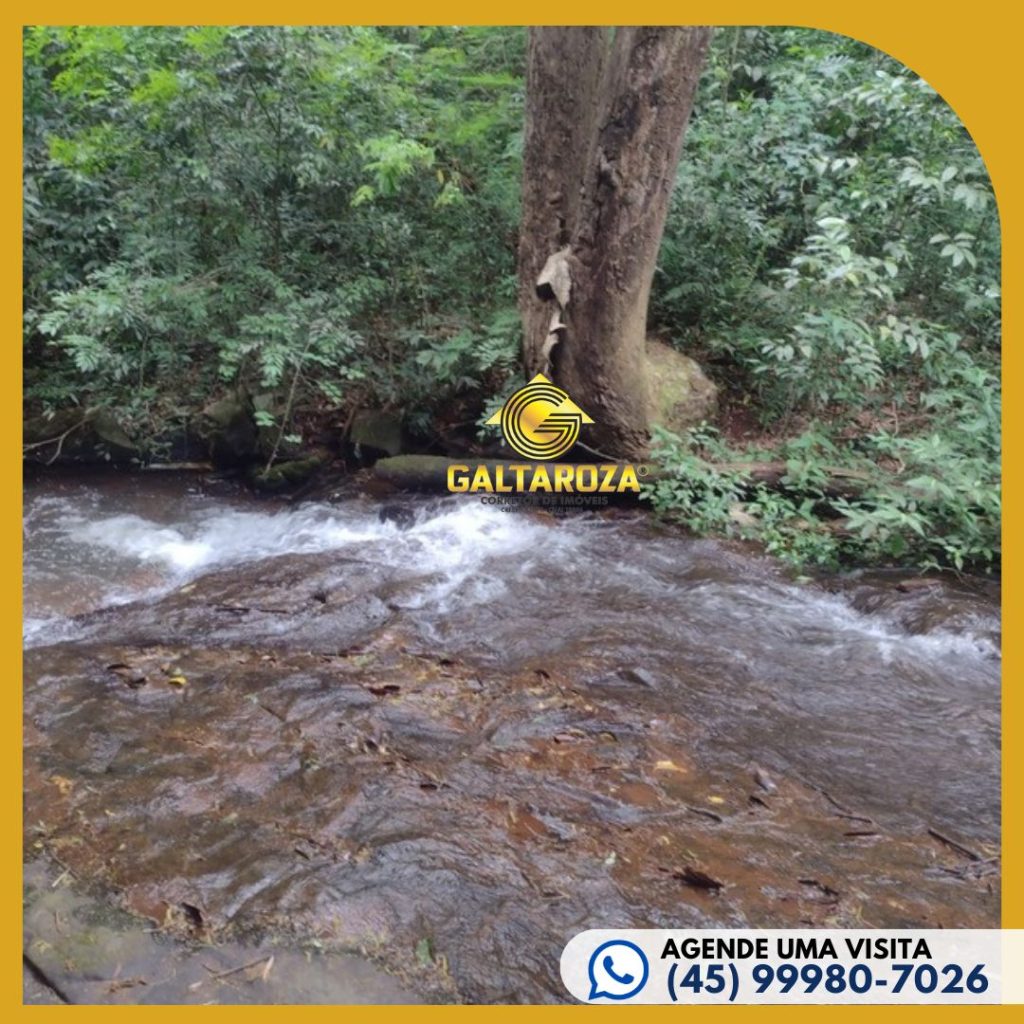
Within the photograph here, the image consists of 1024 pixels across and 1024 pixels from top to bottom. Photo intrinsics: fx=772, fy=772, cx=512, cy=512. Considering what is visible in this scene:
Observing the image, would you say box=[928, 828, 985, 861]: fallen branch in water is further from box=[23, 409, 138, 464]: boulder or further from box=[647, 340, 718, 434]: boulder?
box=[23, 409, 138, 464]: boulder

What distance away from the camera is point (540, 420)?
5.62 m

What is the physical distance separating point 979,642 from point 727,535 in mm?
1600

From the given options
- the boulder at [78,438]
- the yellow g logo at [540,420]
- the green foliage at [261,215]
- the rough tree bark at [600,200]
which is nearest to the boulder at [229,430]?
the green foliage at [261,215]

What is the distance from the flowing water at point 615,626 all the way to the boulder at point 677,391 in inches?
38.2

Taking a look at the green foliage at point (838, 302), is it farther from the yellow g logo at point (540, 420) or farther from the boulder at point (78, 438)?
the boulder at point (78, 438)

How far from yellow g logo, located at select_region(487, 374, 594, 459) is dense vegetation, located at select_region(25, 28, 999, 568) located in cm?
39

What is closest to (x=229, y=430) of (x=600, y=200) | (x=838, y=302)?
(x=600, y=200)

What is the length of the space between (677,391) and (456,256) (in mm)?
2307

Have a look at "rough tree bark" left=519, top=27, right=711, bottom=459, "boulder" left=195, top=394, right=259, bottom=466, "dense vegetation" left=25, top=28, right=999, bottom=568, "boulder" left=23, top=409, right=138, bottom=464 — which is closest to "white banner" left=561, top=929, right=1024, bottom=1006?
"dense vegetation" left=25, top=28, right=999, bottom=568

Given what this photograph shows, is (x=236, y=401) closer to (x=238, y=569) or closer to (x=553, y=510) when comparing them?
(x=238, y=569)

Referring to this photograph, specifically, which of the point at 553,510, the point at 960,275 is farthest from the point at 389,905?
the point at 960,275

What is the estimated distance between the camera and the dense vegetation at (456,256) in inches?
206

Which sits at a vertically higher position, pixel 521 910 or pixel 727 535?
pixel 727 535

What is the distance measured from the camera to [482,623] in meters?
3.97
